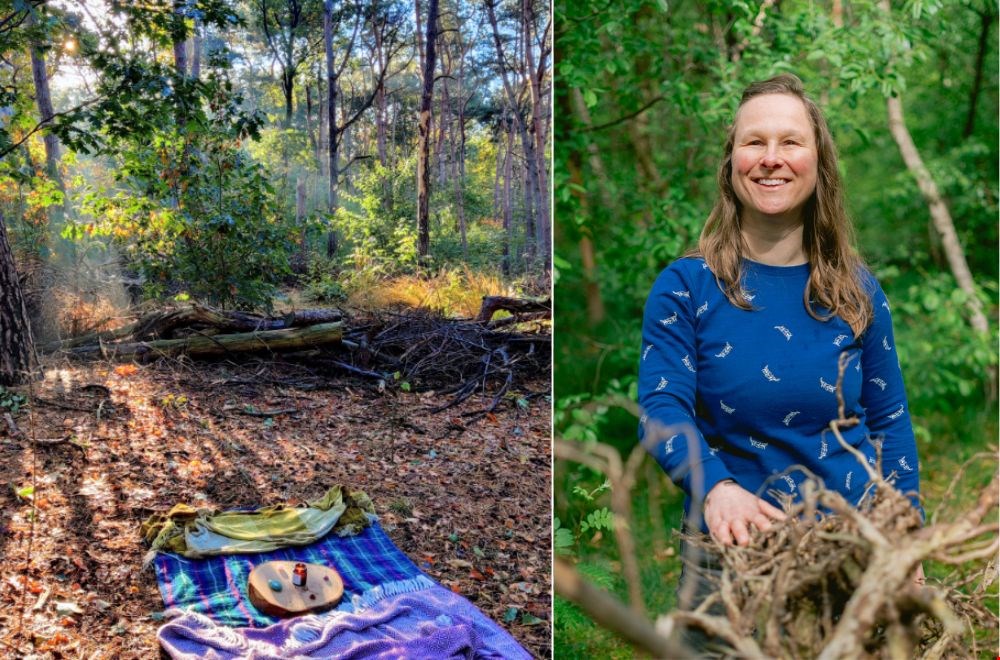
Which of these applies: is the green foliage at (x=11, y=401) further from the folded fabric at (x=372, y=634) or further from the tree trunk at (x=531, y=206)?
the tree trunk at (x=531, y=206)

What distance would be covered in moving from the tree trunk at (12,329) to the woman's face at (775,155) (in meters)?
1.76

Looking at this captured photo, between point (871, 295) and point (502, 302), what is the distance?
164 centimetres

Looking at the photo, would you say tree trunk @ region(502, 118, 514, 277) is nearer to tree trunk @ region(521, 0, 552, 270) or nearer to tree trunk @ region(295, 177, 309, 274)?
tree trunk @ region(521, 0, 552, 270)

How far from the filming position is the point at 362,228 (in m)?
2.49

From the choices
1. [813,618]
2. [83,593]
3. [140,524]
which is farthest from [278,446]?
[813,618]

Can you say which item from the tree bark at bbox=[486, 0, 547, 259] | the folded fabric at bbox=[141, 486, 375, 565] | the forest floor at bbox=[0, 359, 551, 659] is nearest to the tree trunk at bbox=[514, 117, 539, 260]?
the tree bark at bbox=[486, 0, 547, 259]

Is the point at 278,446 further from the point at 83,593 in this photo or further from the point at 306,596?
the point at 83,593

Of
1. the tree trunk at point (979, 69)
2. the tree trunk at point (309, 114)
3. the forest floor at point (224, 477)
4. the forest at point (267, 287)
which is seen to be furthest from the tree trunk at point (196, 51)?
the tree trunk at point (979, 69)

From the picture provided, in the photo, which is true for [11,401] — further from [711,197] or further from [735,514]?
[711,197]

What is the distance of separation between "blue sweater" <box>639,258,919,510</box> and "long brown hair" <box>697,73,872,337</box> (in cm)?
2

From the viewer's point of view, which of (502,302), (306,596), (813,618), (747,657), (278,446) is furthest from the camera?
(502,302)

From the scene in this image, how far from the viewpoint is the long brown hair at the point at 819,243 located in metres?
1.19

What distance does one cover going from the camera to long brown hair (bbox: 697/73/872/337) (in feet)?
3.89

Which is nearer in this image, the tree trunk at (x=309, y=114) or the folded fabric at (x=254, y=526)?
the folded fabric at (x=254, y=526)
